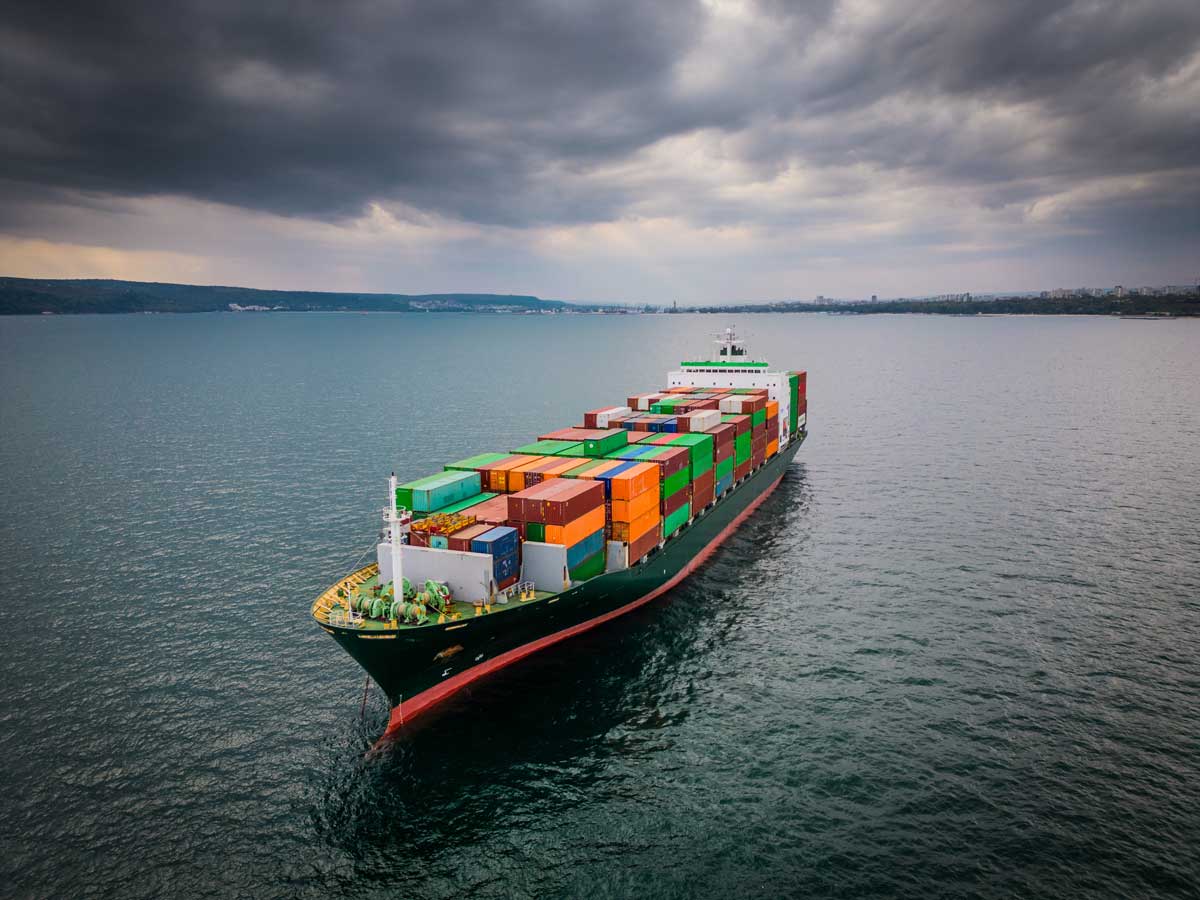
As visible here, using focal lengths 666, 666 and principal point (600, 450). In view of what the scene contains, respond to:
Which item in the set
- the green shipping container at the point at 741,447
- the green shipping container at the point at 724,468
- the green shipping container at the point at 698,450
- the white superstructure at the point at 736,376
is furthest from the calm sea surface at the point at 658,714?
the white superstructure at the point at 736,376

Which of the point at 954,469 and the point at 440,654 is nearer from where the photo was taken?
the point at 440,654

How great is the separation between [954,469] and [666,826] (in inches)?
2100

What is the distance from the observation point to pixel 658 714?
27.4m

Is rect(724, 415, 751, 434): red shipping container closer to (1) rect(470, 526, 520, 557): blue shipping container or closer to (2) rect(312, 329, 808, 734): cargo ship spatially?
(2) rect(312, 329, 808, 734): cargo ship

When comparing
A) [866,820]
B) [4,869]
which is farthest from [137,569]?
[866,820]

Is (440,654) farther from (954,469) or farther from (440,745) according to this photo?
(954,469)

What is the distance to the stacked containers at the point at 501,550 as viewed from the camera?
28.0m

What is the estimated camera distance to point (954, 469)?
207 ft

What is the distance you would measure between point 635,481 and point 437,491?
32.4ft

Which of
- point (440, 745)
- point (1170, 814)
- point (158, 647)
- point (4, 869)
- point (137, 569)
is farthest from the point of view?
point (137, 569)

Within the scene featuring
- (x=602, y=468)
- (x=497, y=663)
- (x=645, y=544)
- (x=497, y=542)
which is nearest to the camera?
(x=497, y=542)

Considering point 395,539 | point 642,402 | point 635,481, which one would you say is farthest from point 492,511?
point 642,402

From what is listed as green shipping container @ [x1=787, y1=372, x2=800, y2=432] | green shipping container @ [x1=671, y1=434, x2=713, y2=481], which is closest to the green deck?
green shipping container @ [x1=671, y1=434, x2=713, y2=481]

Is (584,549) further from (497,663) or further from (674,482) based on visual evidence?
(674,482)
